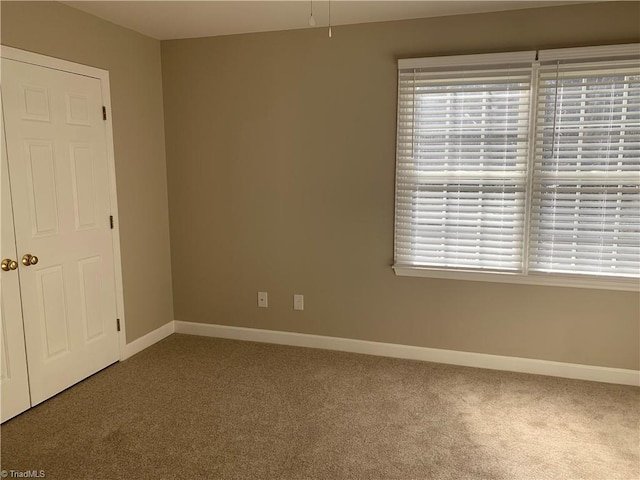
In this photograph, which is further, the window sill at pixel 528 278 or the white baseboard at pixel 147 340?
the white baseboard at pixel 147 340

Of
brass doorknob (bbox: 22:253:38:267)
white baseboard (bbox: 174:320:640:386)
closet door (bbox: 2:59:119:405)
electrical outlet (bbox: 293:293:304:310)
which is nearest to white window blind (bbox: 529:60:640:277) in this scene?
white baseboard (bbox: 174:320:640:386)

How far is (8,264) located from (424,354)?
276 centimetres

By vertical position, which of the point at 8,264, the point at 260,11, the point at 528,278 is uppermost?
the point at 260,11

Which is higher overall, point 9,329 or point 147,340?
point 9,329

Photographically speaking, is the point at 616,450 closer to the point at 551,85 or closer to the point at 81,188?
the point at 551,85

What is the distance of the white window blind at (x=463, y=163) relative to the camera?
3061 mm

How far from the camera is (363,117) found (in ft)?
11.0

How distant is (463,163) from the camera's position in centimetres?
317

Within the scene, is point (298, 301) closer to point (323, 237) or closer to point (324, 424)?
point (323, 237)

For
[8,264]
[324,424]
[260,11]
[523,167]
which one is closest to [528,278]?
[523,167]

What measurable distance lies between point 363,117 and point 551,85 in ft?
4.02

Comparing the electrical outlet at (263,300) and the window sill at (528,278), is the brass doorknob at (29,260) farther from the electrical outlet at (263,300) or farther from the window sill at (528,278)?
the window sill at (528,278)

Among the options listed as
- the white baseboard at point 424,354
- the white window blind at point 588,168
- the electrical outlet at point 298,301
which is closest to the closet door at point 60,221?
the white baseboard at point 424,354

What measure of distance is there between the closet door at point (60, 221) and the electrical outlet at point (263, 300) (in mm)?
1101
